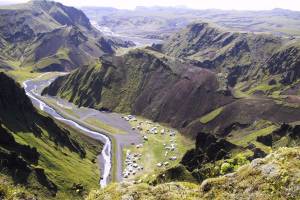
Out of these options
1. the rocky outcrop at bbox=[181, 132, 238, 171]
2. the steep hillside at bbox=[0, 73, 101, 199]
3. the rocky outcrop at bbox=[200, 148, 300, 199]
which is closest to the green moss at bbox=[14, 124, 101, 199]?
the steep hillside at bbox=[0, 73, 101, 199]

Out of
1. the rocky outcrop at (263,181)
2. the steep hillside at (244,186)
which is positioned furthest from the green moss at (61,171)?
the rocky outcrop at (263,181)

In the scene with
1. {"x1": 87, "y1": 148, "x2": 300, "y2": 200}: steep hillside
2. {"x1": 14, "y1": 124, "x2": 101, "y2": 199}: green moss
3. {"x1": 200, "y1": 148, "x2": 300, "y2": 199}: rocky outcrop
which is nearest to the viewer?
{"x1": 200, "y1": 148, "x2": 300, "y2": 199}: rocky outcrop

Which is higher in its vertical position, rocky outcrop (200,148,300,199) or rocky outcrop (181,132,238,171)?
rocky outcrop (200,148,300,199)

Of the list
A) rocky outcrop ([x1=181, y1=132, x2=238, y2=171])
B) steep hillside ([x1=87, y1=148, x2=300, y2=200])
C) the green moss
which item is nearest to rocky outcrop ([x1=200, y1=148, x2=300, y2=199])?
steep hillside ([x1=87, y1=148, x2=300, y2=200])

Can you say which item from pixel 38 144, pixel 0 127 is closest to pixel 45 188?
pixel 0 127

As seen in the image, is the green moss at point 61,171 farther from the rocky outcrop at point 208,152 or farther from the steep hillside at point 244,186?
the steep hillside at point 244,186

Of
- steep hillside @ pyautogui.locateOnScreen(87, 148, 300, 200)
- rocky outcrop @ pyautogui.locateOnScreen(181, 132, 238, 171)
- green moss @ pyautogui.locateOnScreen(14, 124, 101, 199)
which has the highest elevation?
steep hillside @ pyautogui.locateOnScreen(87, 148, 300, 200)

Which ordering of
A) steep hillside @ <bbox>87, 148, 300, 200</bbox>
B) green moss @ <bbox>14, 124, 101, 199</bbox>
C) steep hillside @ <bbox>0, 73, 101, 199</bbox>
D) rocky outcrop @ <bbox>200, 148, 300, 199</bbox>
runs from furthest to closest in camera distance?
1. green moss @ <bbox>14, 124, 101, 199</bbox>
2. steep hillside @ <bbox>0, 73, 101, 199</bbox>
3. steep hillside @ <bbox>87, 148, 300, 200</bbox>
4. rocky outcrop @ <bbox>200, 148, 300, 199</bbox>

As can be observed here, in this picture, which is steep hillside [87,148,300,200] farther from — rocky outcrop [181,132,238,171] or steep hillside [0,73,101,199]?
rocky outcrop [181,132,238,171]

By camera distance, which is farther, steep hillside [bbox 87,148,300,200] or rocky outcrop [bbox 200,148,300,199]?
steep hillside [bbox 87,148,300,200]
